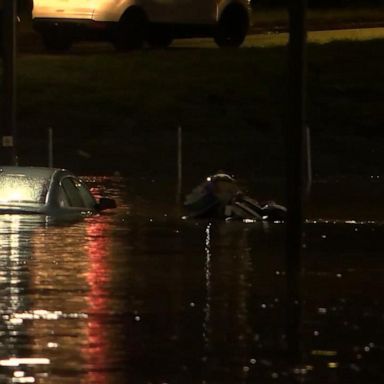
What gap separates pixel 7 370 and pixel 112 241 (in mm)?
8809

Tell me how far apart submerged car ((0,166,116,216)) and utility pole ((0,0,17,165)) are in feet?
13.5

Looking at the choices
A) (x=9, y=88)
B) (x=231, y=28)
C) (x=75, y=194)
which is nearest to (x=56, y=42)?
(x=231, y=28)

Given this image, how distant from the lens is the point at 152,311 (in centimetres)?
1535

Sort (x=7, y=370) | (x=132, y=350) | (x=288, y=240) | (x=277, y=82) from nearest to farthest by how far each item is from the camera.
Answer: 1. (x=7, y=370)
2. (x=132, y=350)
3. (x=288, y=240)
4. (x=277, y=82)

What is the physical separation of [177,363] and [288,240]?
17.7 feet

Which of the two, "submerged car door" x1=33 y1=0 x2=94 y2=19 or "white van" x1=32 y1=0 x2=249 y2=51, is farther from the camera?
"white van" x1=32 y1=0 x2=249 y2=51

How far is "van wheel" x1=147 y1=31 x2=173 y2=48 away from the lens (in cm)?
4497

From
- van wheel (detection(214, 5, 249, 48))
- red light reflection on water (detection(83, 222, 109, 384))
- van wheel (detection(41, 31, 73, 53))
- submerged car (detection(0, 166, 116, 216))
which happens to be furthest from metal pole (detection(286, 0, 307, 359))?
van wheel (detection(214, 5, 249, 48))

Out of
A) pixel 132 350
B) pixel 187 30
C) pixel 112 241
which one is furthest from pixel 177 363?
pixel 187 30

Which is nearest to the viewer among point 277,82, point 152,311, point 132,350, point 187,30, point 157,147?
point 132,350

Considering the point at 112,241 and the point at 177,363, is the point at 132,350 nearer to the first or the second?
the point at 177,363

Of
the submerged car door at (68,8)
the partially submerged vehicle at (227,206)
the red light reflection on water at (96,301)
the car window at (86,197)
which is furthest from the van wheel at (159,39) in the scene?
the red light reflection on water at (96,301)

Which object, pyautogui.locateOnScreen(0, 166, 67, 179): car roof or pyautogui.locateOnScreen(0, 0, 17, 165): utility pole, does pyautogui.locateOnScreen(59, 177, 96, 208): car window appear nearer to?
pyautogui.locateOnScreen(0, 166, 67, 179): car roof

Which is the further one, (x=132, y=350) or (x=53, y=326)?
(x=53, y=326)
